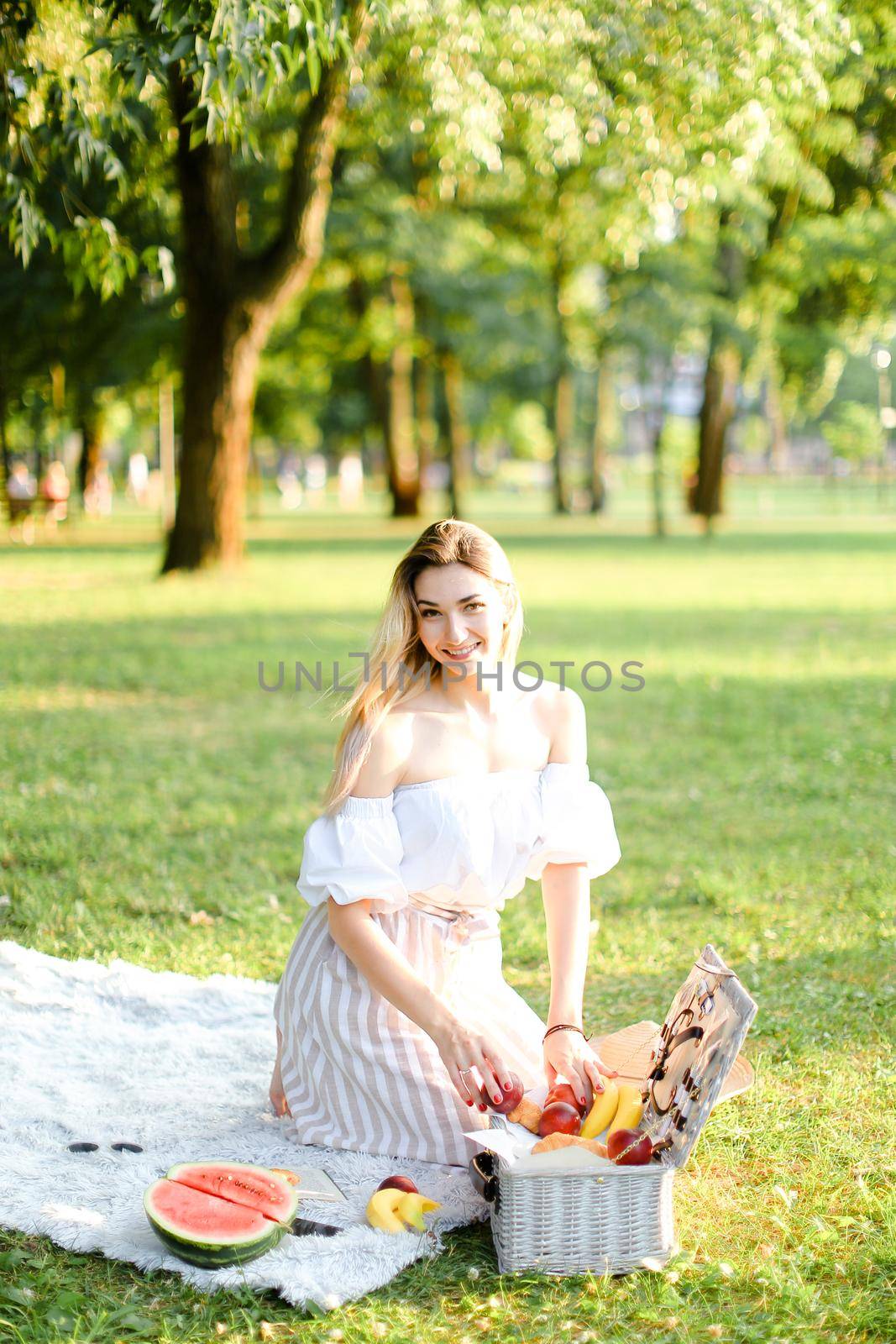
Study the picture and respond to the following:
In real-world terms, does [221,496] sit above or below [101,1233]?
above

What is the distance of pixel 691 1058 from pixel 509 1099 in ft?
1.38

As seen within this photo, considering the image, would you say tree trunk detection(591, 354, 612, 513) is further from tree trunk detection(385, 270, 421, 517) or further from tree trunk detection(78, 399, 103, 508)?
tree trunk detection(78, 399, 103, 508)

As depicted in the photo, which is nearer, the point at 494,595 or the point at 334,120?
the point at 494,595

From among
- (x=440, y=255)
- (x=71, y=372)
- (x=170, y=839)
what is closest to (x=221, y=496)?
(x=440, y=255)

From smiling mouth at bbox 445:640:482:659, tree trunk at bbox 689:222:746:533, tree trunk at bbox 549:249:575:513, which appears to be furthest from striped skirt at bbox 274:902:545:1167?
tree trunk at bbox 549:249:575:513

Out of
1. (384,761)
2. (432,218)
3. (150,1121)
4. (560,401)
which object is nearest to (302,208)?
(432,218)

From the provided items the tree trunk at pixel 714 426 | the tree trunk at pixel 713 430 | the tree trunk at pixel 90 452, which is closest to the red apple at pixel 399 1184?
the tree trunk at pixel 714 426

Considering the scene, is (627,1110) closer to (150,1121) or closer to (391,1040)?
(391,1040)

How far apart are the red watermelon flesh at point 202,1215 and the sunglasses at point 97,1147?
0.37 metres

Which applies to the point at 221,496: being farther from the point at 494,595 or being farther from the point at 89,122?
the point at 494,595

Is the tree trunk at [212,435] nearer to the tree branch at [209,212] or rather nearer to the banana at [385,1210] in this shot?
the tree branch at [209,212]

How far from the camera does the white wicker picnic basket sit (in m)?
2.92

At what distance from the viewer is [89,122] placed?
554 cm

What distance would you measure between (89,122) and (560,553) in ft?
59.6
